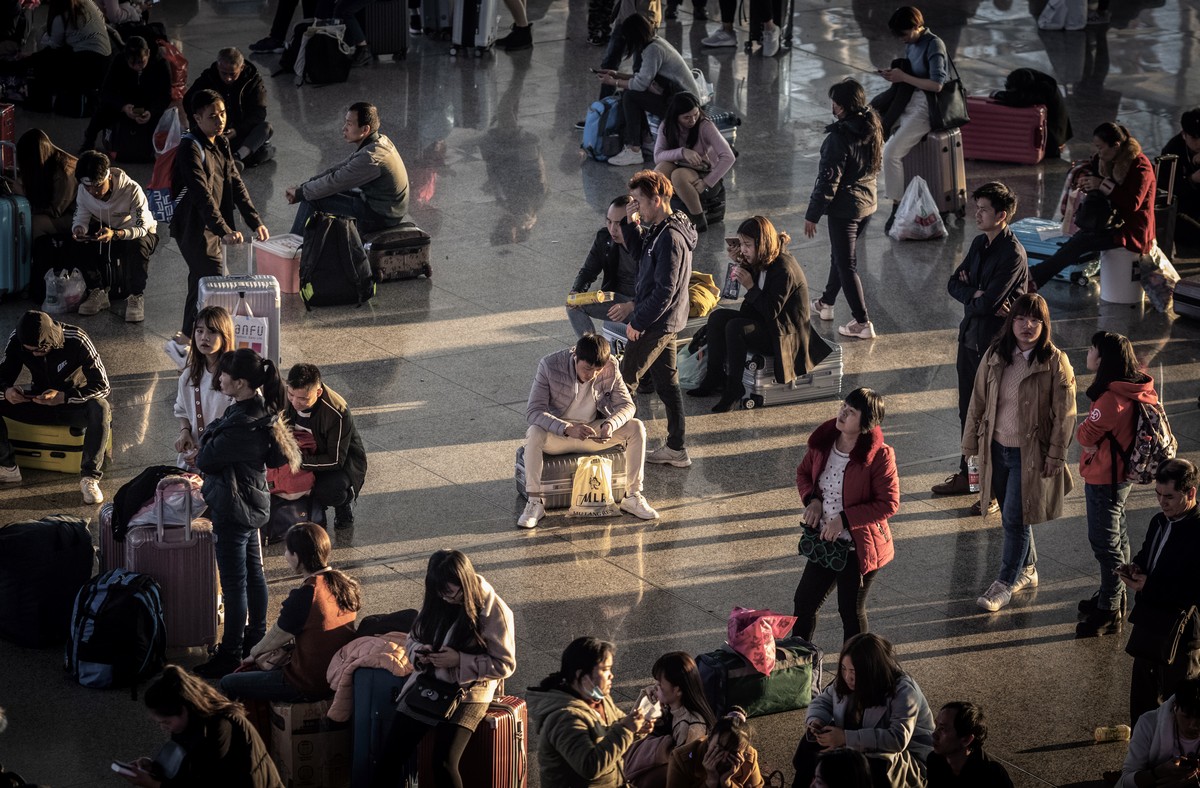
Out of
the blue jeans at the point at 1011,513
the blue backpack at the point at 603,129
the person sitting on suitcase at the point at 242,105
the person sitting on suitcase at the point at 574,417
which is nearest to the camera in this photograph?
the blue jeans at the point at 1011,513

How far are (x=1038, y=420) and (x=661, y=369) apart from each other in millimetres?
2729

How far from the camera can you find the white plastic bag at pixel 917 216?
587 inches

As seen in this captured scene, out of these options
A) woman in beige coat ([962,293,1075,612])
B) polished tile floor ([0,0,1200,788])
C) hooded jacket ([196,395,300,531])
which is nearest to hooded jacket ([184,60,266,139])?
polished tile floor ([0,0,1200,788])

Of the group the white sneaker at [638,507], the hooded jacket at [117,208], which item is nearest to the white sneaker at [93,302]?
the hooded jacket at [117,208]

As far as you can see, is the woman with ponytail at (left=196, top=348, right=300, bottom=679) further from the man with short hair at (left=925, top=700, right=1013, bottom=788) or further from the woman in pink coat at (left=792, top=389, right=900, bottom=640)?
the man with short hair at (left=925, top=700, right=1013, bottom=788)

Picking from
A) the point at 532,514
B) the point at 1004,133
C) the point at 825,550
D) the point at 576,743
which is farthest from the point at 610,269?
the point at 1004,133

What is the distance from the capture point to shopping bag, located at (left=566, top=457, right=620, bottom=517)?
1007 centimetres

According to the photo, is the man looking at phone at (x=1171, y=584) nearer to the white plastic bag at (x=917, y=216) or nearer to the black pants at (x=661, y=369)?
the black pants at (x=661, y=369)

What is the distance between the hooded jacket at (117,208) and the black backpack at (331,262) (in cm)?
123

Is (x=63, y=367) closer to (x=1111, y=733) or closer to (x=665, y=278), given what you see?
(x=665, y=278)

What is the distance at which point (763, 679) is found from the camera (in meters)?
8.19

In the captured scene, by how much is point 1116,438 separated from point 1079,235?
475 centimetres

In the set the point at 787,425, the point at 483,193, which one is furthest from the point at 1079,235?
the point at 483,193

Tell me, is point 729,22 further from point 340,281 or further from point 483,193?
point 340,281
